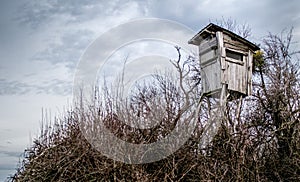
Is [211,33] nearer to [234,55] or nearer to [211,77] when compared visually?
[234,55]

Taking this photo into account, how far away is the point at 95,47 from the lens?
5637mm

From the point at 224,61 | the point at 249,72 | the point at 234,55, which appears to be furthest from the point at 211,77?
the point at 249,72

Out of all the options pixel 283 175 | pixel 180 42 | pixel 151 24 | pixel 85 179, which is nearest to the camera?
pixel 85 179

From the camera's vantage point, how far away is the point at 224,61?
20.1 ft

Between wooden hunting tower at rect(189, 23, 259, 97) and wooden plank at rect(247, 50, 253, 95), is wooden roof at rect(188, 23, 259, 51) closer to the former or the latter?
wooden hunting tower at rect(189, 23, 259, 97)

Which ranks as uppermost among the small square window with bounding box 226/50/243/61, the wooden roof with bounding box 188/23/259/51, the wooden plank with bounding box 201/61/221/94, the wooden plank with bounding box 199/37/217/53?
the wooden roof with bounding box 188/23/259/51

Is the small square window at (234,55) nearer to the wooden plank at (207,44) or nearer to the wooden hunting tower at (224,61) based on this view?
the wooden hunting tower at (224,61)

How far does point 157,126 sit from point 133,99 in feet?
2.25

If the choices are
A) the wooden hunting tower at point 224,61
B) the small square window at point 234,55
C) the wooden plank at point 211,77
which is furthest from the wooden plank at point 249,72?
the wooden plank at point 211,77

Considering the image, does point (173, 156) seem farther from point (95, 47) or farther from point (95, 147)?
point (95, 47)

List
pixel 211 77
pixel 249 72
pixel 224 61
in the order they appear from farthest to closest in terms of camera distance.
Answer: pixel 249 72, pixel 211 77, pixel 224 61

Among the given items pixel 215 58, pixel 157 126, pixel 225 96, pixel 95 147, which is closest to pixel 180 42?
pixel 215 58

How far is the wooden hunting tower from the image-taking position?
6.16 metres

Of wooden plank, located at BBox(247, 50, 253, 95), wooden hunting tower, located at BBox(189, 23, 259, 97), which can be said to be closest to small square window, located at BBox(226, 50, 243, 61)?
wooden hunting tower, located at BBox(189, 23, 259, 97)
